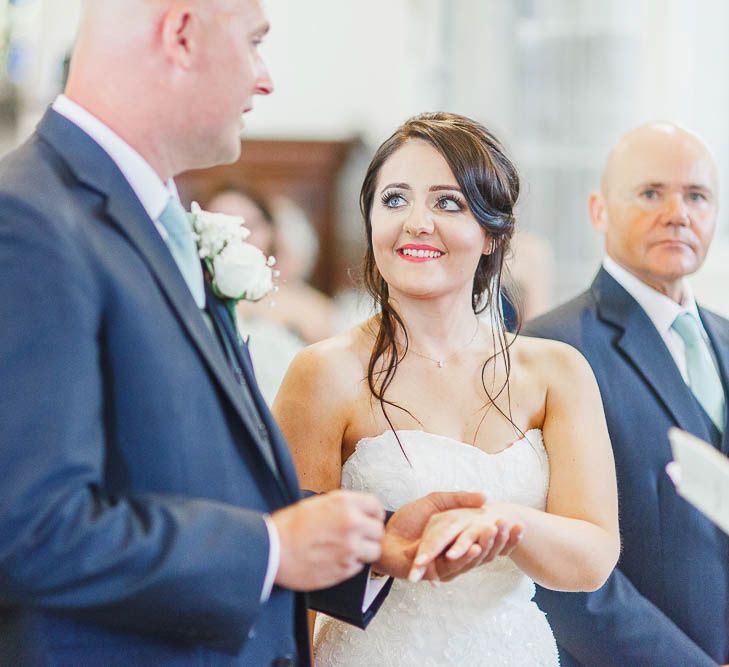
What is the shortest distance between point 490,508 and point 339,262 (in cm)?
485

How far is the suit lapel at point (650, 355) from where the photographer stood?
258 centimetres

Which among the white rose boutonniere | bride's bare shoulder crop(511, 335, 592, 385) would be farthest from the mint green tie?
the white rose boutonniere

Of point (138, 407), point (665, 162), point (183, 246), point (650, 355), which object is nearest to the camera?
point (138, 407)

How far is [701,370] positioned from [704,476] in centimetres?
135

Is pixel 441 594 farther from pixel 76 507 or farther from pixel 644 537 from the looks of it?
pixel 76 507

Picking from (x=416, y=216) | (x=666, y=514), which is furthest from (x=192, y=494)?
(x=666, y=514)

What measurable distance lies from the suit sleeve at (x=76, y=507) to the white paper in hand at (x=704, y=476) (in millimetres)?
588

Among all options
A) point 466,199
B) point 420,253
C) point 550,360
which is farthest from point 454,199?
point 550,360

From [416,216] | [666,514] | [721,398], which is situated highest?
[416,216]

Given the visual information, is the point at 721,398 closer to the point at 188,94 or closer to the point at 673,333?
the point at 673,333

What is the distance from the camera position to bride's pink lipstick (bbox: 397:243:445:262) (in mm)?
2164

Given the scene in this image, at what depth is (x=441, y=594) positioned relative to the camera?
215 centimetres

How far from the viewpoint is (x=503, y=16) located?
21.3ft

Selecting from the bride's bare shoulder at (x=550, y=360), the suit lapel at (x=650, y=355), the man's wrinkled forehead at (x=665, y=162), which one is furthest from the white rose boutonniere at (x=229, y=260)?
the man's wrinkled forehead at (x=665, y=162)
